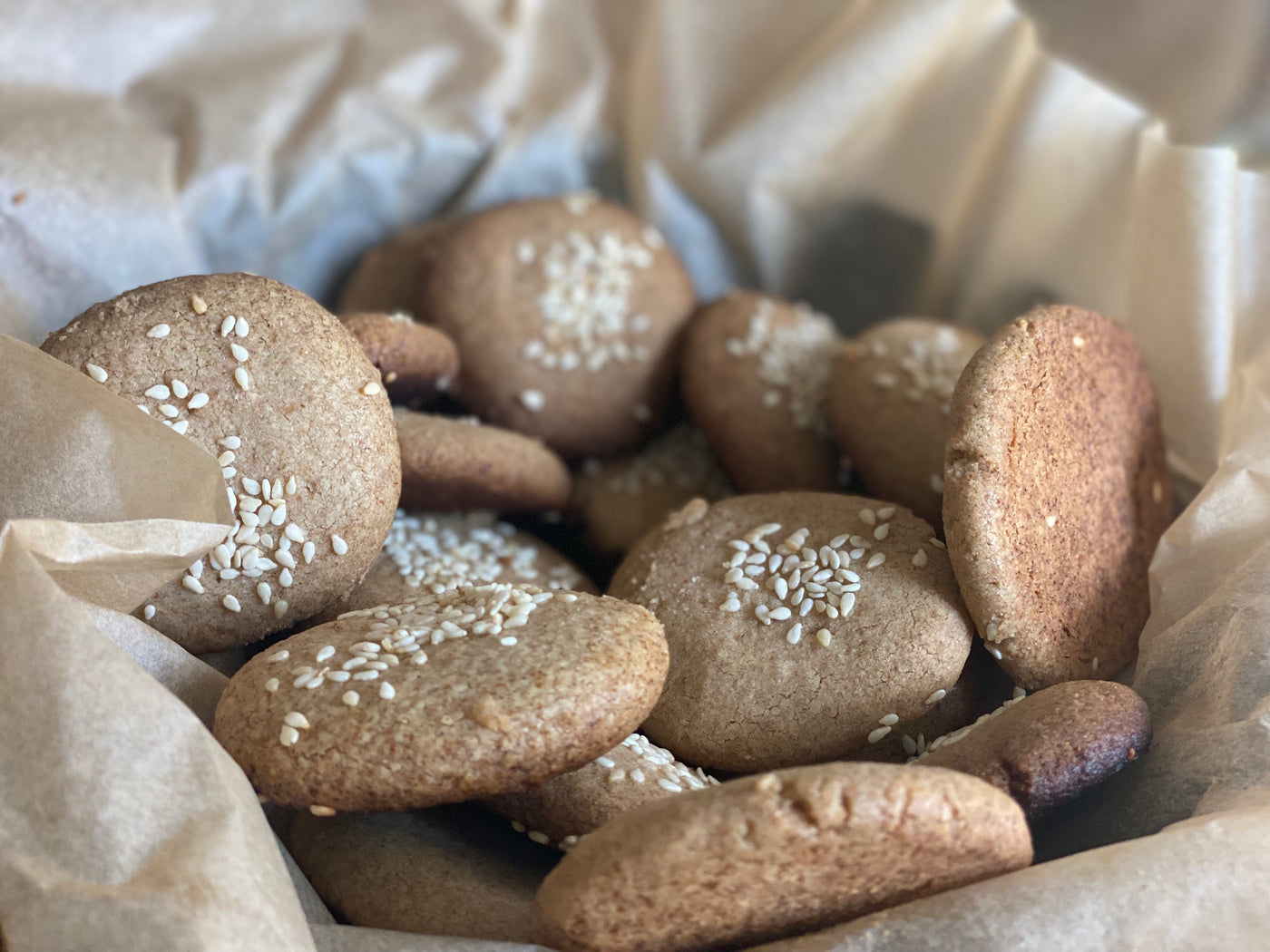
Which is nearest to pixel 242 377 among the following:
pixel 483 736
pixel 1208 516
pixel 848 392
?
pixel 483 736

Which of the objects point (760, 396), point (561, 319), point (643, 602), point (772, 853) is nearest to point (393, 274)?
point (561, 319)

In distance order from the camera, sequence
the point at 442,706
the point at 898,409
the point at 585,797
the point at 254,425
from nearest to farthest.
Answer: the point at 442,706 < the point at 585,797 < the point at 254,425 < the point at 898,409

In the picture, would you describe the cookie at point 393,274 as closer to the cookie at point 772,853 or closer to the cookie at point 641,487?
the cookie at point 641,487

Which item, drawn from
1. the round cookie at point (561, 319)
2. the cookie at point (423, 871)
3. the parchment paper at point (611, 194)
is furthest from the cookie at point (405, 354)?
the cookie at point (423, 871)

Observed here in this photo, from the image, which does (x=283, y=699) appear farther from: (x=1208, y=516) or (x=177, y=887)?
(x=1208, y=516)

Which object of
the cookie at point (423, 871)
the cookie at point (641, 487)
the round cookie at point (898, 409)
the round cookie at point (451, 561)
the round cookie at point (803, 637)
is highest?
the round cookie at point (898, 409)

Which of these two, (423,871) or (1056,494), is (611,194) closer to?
(1056,494)
